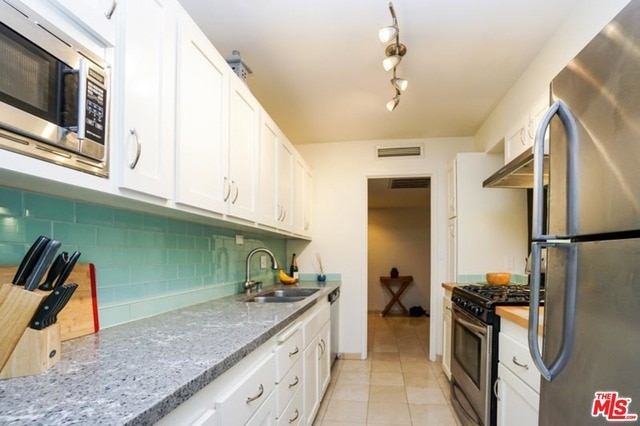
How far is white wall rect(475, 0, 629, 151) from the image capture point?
5.40ft

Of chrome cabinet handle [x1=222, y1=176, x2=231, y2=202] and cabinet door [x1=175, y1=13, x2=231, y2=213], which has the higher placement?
cabinet door [x1=175, y1=13, x2=231, y2=213]

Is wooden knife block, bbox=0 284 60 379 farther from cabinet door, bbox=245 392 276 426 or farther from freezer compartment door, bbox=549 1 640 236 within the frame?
freezer compartment door, bbox=549 1 640 236

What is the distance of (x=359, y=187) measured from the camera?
405 centimetres

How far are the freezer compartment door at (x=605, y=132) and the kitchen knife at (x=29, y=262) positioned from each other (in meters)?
1.32

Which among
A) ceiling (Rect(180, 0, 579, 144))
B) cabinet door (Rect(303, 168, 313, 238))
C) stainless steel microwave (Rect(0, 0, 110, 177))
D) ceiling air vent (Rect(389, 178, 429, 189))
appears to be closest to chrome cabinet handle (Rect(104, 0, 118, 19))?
stainless steel microwave (Rect(0, 0, 110, 177))

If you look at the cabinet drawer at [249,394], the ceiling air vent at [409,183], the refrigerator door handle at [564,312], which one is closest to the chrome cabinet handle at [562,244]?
the refrigerator door handle at [564,312]

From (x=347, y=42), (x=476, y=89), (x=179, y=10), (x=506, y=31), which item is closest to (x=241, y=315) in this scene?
(x=179, y=10)

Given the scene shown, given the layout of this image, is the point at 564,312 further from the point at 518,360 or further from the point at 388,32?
the point at 388,32

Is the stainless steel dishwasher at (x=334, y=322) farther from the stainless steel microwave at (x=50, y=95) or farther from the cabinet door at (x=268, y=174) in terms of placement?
the stainless steel microwave at (x=50, y=95)

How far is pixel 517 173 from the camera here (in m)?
2.26

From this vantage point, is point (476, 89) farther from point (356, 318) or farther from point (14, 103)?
point (14, 103)

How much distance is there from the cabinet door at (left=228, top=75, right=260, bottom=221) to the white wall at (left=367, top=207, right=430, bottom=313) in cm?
533

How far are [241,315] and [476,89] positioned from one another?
8.11 ft

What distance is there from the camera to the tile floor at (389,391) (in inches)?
97.5
